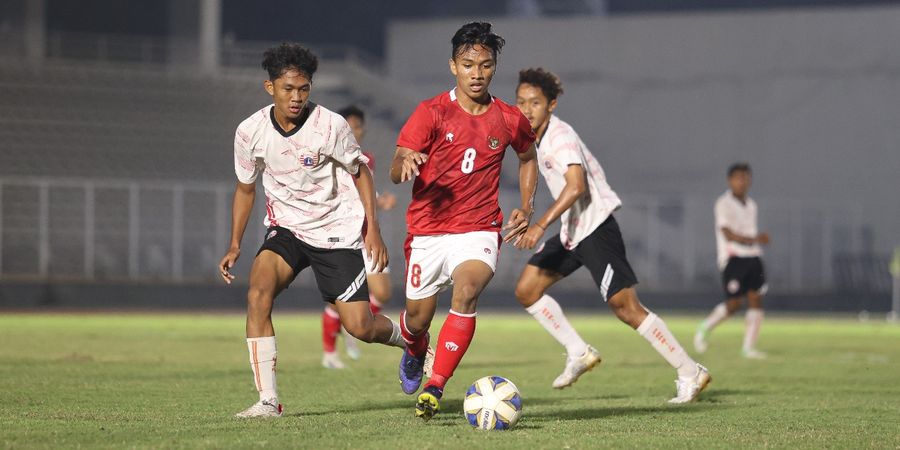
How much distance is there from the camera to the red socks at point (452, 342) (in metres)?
7.46

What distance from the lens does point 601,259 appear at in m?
9.59

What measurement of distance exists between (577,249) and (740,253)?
678 cm

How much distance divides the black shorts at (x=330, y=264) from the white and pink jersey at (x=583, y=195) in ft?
6.60

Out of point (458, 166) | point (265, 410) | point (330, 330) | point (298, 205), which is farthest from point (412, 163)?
point (330, 330)

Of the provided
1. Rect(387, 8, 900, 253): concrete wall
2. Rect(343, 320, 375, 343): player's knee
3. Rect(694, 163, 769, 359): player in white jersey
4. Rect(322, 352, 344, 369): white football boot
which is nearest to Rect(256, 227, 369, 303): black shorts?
Rect(343, 320, 375, 343): player's knee

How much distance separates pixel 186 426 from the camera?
726 centimetres

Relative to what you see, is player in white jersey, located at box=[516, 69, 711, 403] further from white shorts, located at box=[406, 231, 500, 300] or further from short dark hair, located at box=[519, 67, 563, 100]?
white shorts, located at box=[406, 231, 500, 300]

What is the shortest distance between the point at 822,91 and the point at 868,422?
30.3m

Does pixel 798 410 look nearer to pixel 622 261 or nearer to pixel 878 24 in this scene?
pixel 622 261

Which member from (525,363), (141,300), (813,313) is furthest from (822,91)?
(525,363)

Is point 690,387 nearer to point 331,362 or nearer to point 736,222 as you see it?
point 331,362

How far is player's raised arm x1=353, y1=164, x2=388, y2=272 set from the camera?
7625 millimetres

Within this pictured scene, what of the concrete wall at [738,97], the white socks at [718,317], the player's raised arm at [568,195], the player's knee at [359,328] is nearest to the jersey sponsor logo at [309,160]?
the player's knee at [359,328]

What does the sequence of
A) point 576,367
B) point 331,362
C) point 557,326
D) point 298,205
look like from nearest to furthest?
point 298,205
point 576,367
point 557,326
point 331,362
